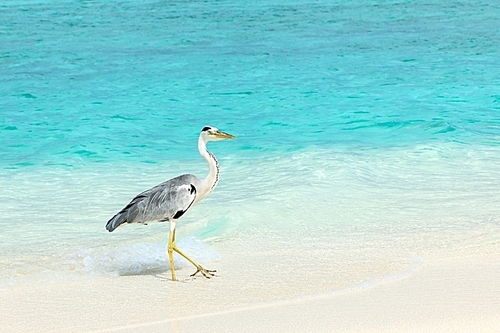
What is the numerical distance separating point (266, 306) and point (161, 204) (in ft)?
3.48

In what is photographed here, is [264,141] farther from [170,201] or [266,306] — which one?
[266,306]

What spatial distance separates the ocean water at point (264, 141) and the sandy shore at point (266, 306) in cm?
31

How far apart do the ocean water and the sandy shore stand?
0.31 m

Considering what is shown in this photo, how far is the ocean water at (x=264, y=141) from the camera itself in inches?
241

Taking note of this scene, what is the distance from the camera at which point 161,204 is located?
5.16 metres

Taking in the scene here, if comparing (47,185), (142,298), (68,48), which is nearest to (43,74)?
(68,48)

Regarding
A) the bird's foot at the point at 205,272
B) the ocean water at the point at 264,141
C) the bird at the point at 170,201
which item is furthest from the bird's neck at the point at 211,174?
the ocean water at the point at 264,141

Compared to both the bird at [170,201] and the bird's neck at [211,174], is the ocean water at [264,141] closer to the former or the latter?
the bird at [170,201]

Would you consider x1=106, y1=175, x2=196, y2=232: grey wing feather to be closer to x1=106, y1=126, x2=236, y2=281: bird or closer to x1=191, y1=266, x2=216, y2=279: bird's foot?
x1=106, y1=126, x2=236, y2=281: bird

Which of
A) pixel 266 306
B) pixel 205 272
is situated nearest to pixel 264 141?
pixel 205 272

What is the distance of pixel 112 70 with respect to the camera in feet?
57.7

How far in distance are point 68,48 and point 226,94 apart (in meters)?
7.69

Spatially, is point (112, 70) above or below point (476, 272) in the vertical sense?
above

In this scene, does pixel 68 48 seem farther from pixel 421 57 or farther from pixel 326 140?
pixel 326 140
